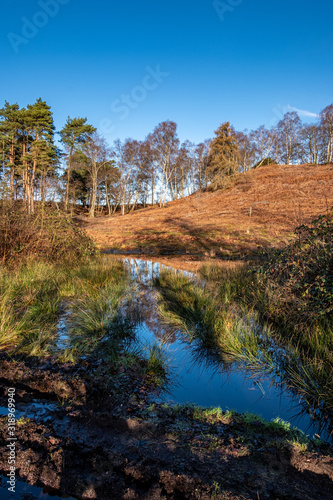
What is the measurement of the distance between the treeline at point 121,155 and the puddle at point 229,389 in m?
26.6

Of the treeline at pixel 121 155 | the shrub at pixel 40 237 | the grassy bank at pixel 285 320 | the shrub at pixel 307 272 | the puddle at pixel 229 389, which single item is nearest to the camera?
the puddle at pixel 229 389

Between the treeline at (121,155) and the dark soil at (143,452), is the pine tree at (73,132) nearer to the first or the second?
the treeline at (121,155)

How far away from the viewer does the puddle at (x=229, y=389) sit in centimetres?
289

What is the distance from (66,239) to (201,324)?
6.78m

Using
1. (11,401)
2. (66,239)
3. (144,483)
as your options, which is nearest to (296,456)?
(144,483)

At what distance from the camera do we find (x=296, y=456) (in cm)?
215

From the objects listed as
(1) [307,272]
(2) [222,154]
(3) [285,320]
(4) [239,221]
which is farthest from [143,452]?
(2) [222,154]

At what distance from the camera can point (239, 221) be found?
27.2 meters

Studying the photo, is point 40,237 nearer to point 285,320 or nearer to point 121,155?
point 285,320

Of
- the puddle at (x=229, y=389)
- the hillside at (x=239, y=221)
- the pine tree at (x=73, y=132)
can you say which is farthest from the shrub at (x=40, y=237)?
the pine tree at (x=73, y=132)

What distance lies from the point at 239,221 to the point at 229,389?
82.2ft

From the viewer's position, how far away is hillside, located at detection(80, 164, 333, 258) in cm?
1942

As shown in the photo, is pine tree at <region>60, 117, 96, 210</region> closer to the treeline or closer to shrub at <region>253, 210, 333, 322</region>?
the treeline

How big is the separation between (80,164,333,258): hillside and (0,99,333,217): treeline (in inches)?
244
